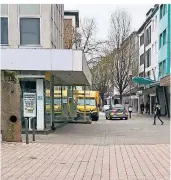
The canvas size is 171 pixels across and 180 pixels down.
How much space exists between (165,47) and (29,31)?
2819 centimetres

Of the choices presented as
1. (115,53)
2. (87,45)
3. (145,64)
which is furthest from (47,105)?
(145,64)

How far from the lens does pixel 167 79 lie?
35844 mm

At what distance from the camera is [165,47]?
46.2 metres

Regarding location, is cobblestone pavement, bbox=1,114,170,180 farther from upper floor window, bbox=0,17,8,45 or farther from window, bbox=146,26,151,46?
window, bbox=146,26,151,46

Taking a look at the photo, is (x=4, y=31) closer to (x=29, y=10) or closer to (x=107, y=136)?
(x=29, y=10)

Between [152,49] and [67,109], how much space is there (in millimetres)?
29523

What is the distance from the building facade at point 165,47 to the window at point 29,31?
24113mm

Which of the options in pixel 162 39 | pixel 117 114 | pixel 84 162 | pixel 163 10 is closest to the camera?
pixel 84 162

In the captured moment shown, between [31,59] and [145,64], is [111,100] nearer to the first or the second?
[145,64]

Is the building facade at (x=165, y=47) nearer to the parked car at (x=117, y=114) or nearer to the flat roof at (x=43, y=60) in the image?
the parked car at (x=117, y=114)

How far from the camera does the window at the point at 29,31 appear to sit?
811 inches

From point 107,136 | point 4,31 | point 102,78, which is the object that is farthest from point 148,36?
point 107,136

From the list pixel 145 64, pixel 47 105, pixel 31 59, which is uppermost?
pixel 145 64

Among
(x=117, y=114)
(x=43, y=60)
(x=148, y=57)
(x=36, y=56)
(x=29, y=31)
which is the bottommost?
(x=117, y=114)
